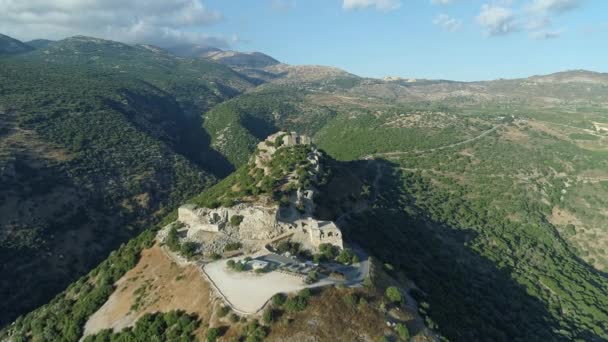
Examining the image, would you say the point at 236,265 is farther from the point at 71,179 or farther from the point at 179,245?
the point at 71,179

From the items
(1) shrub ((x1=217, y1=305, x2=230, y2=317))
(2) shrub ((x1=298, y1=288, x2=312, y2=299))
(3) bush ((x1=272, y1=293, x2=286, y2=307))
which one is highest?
(2) shrub ((x1=298, y1=288, x2=312, y2=299))

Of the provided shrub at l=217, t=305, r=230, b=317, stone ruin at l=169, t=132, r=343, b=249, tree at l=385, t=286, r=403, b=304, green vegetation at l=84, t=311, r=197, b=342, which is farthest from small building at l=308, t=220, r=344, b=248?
green vegetation at l=84, t=311, r=197, b=342

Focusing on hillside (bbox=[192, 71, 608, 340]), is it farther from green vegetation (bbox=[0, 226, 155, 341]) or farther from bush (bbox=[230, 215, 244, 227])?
green vegetation (bbox=[0, 226, 155, 341])

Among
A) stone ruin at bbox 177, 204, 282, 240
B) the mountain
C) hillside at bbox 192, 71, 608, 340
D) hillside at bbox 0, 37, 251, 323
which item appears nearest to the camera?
the mountain

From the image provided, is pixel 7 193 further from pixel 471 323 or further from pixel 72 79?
pixel 72 79

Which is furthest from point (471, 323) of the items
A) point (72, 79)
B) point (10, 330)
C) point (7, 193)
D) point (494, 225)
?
point (72, 79)

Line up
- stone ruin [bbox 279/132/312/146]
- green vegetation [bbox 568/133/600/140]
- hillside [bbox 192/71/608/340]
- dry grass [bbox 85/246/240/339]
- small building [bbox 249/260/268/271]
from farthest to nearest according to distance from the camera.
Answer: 1. green vegetation [bbox 568/133/600/140]
2. stone ruin [bbox 279/132/312/146]
3. hillside [bbox 192/71/608/340]
4. small building [bbox 249/260/268/271]
5. dry grass [bbox 85/246/240/339]
